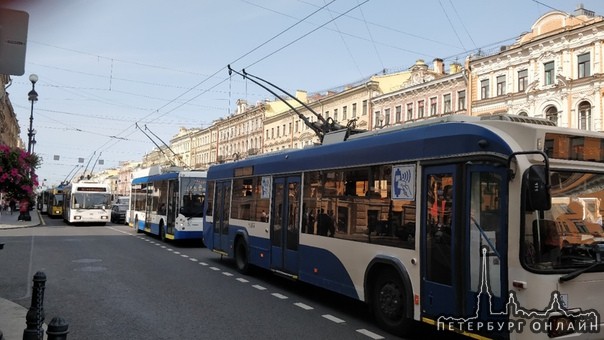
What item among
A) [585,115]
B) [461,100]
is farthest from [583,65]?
[461,100]

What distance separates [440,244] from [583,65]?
3410 cm

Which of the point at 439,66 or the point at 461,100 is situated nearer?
the point at 461,100

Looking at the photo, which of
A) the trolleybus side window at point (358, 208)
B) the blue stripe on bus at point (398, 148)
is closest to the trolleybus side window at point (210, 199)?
the blue stripe on bus at point (398, 148)

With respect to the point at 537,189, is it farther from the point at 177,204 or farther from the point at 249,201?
the point at 177,204

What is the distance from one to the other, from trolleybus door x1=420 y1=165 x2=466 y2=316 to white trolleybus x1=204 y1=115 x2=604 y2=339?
0.04 ft

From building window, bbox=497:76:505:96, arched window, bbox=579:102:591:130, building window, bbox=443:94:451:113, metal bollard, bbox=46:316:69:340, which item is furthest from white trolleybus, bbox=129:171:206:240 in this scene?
building window, bbox=497:76:505:96

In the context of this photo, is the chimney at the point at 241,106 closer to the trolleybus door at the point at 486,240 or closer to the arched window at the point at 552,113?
the arched window at the point at 552,113

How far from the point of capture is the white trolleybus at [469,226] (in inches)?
205

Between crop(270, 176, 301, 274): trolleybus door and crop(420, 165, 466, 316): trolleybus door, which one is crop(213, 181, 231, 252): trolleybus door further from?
crop(420, 165, 466, 316): trolleybus door

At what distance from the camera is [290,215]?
1015 cm

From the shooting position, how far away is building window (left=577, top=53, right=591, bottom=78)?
111 feet

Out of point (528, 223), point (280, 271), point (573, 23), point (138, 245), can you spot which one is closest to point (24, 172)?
point (138, 245)

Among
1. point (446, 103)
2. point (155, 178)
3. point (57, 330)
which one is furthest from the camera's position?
point (446, 103)

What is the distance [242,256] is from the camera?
12500 millimetres
